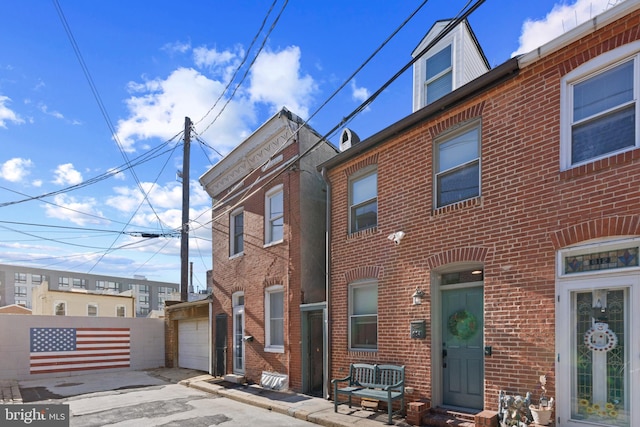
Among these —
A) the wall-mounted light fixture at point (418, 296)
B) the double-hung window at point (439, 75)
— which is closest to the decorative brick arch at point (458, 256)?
the wall-mounted light fixture at point (418, 296)

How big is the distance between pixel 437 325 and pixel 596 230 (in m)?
3.24

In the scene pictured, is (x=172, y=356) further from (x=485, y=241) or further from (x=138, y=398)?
(x=485, y=241)

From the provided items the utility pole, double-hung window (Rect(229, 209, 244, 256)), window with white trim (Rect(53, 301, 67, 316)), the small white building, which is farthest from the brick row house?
window with white trim (Rect(53, 301, 67, 316))

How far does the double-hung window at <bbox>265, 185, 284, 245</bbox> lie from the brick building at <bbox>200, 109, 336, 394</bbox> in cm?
3

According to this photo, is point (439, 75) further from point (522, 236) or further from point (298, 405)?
point (298, 405)

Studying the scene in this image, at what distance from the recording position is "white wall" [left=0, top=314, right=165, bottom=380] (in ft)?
51.1

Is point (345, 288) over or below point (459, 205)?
below

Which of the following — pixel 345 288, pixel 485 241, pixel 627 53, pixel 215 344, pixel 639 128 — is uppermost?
pixel 627 53

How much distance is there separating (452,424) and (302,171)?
726 cm

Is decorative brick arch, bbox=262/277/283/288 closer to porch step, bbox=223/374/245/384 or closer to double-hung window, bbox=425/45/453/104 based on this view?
porch step, bbox=223/374/245/384

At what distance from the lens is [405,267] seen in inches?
330

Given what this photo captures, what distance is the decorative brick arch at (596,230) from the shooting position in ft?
17.2

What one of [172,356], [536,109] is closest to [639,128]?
[536,109]

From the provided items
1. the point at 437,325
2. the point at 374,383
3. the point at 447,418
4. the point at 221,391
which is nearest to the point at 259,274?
the point at 221,391
